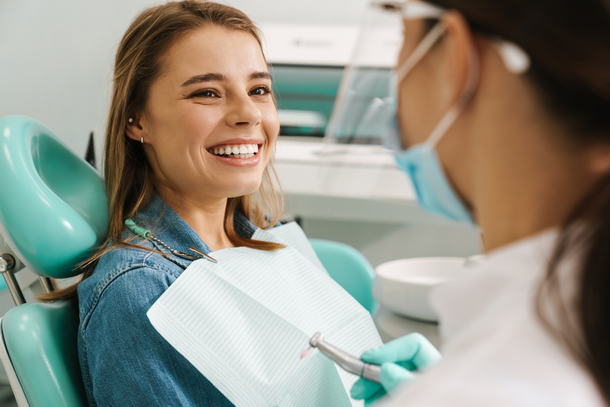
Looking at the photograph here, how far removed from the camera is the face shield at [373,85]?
A: 0.71m

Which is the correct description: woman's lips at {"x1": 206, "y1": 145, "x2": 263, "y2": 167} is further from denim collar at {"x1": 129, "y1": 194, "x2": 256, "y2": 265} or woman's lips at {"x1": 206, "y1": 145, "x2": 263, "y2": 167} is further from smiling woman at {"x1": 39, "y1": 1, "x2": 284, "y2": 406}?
denim collar at {"x1": 129, "y1": 194, "x2": 256, "y2": 265}

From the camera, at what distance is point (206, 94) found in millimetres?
1205

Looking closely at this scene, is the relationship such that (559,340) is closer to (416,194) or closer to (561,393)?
(561,393)

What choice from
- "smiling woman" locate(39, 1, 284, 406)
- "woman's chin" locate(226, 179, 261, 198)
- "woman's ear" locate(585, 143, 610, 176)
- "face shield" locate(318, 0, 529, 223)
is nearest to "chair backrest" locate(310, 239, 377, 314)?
"smiling woman" locate(39, 1, 284, 406)

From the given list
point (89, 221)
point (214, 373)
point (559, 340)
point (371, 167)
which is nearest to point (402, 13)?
point (371, 167)

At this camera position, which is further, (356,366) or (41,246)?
(41,246)

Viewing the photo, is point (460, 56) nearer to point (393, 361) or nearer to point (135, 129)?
point (393, 361)

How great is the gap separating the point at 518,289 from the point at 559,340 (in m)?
0.05

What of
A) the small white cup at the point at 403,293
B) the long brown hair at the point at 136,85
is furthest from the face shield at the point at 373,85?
the small white cup at the point at 403,293

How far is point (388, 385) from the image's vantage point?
867 mm

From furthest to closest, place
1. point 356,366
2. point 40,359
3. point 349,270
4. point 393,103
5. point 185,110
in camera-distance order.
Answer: point 349,270 < point 185,110 < point 40,359 < point 356,366 < point 393,103

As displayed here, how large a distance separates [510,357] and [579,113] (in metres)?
0.19

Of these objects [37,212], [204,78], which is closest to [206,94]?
[204,78]

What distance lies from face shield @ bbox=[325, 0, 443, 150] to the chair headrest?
493mm
